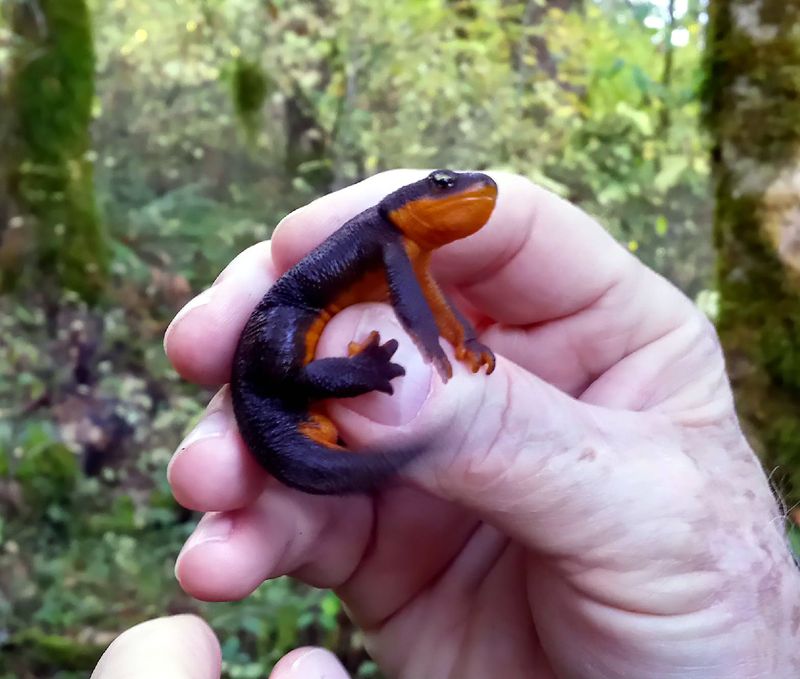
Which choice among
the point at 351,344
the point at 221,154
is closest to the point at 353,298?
the point at 351,344

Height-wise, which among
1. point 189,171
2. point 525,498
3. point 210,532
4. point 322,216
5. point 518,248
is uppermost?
point 322,216

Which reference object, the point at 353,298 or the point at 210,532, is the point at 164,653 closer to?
the point at 210,532

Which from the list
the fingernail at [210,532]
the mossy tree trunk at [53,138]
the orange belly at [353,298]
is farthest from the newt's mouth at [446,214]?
the mossy tree trunk at [53,138]

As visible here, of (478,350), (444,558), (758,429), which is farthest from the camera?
(758,429)

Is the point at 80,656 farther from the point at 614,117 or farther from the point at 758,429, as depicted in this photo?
the point at 614,117

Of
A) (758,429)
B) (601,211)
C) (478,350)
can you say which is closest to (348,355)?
(478,350)

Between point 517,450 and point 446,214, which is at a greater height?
point 446,214

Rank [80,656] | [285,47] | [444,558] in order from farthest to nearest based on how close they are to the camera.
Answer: [285,47] → [80,656] → [444,558]
